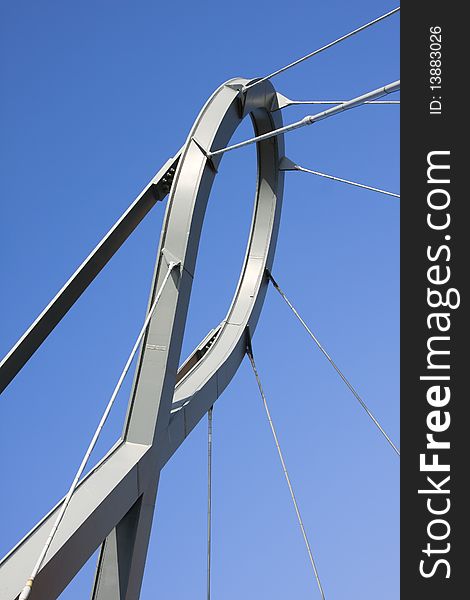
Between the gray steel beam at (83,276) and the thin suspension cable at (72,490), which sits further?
the gray steel beam at (83,276)

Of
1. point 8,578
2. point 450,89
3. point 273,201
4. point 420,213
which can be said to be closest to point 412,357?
point 420,213

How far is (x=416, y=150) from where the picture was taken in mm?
8570

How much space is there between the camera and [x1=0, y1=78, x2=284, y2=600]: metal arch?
791 cm

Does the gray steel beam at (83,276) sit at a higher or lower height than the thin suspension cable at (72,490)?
higher

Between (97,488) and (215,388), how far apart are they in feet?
13.4

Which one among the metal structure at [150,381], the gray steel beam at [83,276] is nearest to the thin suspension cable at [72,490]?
the metal structure at [150,381]

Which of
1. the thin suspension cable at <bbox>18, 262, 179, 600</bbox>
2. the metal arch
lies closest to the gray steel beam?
the metal arch

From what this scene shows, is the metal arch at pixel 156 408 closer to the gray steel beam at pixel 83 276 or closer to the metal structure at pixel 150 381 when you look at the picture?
the metal structure at pixel 150 381

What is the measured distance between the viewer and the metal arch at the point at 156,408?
26.0 feet

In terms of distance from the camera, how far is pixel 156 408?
9.95m

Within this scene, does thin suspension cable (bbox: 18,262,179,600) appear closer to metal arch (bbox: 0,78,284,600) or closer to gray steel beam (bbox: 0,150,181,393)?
metal arch (bbox: 0,78,284,600)

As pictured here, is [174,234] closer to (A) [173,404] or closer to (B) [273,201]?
(A) [173,404]

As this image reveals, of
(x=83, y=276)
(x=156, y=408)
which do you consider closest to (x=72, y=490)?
(x=156, y=408)

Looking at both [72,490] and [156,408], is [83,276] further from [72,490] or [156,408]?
[72,490]
